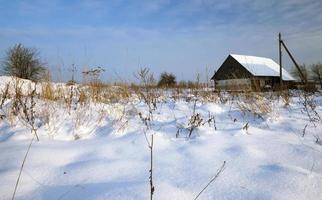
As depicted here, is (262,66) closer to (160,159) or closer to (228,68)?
(228,68)

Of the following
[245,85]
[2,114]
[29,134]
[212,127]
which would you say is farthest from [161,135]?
[245,85]

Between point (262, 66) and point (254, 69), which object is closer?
point (254, 69)

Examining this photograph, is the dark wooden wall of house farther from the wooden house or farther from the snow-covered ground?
the snow-covered ground

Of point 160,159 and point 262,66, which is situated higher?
point 262,66

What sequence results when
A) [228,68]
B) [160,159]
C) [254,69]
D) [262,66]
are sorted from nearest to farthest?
[160,159]
[254,69]
[262,66]
[228,68]

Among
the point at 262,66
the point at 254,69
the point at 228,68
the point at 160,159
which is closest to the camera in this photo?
the point at 160,159

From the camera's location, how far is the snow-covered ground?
1436mm

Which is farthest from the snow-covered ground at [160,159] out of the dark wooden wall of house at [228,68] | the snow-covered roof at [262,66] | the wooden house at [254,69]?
the dark wooden wall of house at [228,68]

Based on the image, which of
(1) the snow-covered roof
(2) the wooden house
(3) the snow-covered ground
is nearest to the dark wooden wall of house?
(2) the wooden house

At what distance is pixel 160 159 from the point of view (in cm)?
190

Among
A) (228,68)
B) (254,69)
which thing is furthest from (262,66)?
(228,68)

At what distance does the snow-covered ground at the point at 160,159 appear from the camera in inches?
56.5

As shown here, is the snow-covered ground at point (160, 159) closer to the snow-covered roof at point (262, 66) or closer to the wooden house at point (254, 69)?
the wooden house at point (254, 69)

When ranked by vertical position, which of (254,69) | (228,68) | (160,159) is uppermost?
(228,68)
